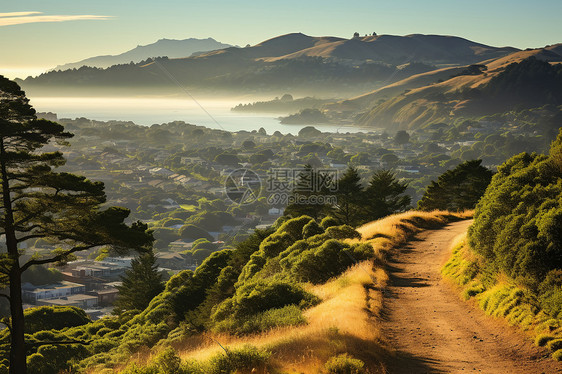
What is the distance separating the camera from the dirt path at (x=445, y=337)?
12484mm

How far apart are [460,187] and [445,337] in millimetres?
48118

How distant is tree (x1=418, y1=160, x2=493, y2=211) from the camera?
5822cm

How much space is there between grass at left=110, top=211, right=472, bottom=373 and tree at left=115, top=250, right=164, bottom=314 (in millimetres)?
25972

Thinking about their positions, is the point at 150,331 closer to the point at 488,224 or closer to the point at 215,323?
the point at 215,323

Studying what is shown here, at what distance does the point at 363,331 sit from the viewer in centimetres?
1420

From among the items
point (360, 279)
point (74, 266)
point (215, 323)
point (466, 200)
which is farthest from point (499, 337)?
point (74, 266)

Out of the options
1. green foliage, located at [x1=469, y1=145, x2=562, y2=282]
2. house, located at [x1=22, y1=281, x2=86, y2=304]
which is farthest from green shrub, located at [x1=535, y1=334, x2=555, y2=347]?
house, located at [x1=22, y1=281, x2=86, y2=304]

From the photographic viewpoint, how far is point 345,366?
38.2ft

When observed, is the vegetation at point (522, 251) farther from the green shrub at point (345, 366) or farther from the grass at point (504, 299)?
the green shrub at point (345, 366)

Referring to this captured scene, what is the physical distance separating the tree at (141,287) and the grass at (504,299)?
32.1 m

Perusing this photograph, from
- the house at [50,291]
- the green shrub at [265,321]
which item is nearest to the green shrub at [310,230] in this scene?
the green shrub at [265,321]

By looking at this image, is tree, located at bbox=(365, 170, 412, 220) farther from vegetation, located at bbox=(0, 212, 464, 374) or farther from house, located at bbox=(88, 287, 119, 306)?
house, located at bbox=(88, 287, 119, 306)

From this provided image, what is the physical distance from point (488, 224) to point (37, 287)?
299 feet

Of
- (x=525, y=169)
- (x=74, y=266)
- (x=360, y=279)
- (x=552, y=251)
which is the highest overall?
(x=525, y=169)
